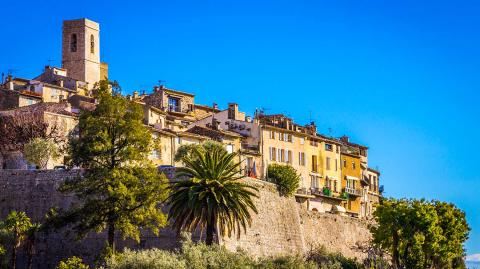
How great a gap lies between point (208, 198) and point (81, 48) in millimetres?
66290

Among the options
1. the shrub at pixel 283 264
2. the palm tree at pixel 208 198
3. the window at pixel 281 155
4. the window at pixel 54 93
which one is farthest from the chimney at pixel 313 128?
the shrub at pixel 283 264

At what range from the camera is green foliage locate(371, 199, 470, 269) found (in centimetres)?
8069

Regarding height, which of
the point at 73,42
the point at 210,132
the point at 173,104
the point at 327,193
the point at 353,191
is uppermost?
the point at 73,42

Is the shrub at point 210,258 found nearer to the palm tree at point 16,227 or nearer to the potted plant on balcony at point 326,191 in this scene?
the palm tree at point 16,227

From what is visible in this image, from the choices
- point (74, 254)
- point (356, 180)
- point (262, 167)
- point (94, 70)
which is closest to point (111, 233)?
point (74, 254)

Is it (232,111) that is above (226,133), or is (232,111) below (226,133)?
above

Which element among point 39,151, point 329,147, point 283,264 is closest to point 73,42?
point 329,147

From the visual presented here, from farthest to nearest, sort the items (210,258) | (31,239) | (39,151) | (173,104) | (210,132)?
(173,104) → (210,132) → (39,151) → (31,239) → (210,258)

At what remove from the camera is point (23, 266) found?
69.1 m

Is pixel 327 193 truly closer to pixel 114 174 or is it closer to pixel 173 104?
pixel 173 104

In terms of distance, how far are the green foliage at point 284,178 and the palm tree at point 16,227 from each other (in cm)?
2342

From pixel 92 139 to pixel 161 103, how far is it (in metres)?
50.4

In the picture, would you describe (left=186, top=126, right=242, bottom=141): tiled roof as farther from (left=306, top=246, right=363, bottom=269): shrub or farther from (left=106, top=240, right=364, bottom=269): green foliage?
(left=106, top=240, right=364, bottom=269): green foliage

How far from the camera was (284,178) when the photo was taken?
296 ft
